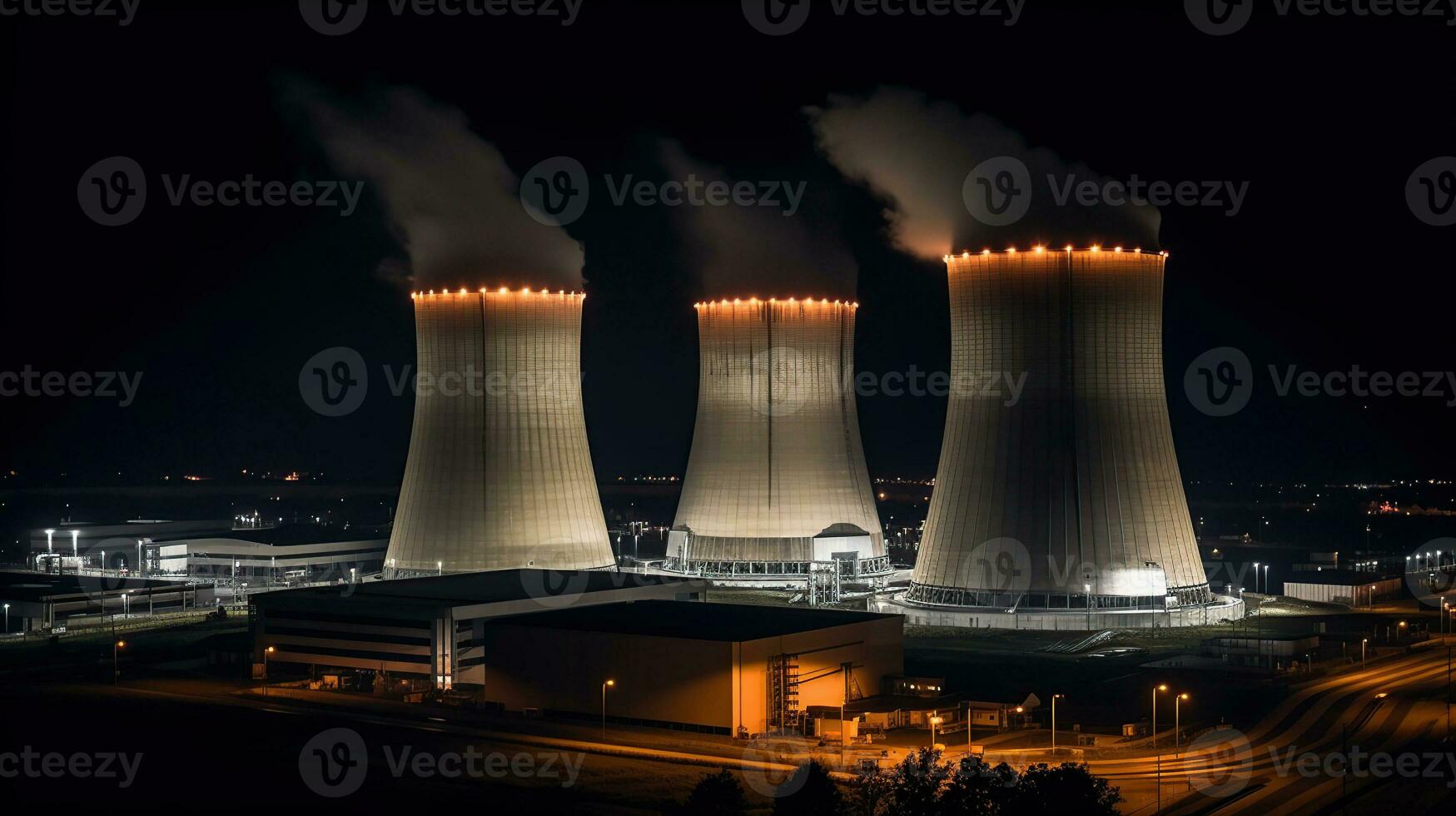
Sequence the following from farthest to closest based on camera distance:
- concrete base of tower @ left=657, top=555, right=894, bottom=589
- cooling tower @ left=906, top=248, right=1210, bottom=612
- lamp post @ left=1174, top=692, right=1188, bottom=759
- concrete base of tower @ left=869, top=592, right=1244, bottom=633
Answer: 1. concrete base of tower @ left=657, top=555, right=894, bottom=589
2. concrete base of tower @ left=869, top=592, right=1244, bottom=633
3. cooling tower @ left=906, top=248, right=1210, bottom=612
4. lamp post @ left=1174, top=692, right=1188, bottom=759

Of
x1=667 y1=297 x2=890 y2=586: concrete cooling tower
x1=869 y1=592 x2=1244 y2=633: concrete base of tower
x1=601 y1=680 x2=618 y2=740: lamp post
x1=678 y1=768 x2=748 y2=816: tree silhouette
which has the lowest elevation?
x1=678 y1=768 x2=748 y2=816: tree silhouette

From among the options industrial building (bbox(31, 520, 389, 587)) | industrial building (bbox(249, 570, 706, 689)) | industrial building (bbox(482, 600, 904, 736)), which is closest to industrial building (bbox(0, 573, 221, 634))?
industrial building (bbox(31, 520, 389, 587))

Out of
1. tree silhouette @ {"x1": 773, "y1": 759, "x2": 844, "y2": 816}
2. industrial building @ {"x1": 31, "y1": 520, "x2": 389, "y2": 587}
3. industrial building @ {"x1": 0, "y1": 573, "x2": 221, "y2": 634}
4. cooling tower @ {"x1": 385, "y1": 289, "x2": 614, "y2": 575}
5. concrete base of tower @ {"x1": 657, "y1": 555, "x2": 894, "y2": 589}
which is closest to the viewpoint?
tree silhouette @ {"x1": 773, "y1": 759, "x2": 844, "y2": 816}

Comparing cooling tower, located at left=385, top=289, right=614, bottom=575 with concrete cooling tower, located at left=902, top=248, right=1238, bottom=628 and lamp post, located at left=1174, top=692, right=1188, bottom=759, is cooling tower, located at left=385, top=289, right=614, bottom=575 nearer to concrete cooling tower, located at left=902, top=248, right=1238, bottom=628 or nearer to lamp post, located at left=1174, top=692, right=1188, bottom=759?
concrete cooling tower, located at left=902, top=248, right=1238, bottom=628

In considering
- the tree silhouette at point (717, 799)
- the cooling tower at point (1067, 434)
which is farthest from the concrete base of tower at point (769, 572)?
the tree silhouette at point (717, 799)

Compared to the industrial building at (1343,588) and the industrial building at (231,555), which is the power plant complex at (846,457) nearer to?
the industrial building at (1343,588)

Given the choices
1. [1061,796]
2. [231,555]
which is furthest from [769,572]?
[1061,796]

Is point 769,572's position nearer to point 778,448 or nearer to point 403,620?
point 778,448
